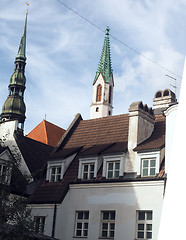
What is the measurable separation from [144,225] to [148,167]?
3194 mm

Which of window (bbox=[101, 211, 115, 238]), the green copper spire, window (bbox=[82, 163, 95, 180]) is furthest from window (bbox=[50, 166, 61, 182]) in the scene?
the green copper spire

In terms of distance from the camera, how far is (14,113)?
78.1 m

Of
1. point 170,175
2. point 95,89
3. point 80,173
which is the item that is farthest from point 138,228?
point 95,89

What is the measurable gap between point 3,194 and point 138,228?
334 inches

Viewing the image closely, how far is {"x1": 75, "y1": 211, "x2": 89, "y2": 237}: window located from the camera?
2472 cm

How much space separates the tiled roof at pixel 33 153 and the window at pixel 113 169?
593 centimetres

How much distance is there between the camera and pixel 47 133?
53312 mm

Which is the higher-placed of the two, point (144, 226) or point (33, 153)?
point (33, 153)

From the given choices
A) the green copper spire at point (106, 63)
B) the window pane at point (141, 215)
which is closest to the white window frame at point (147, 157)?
the window pane at point (141, 215)

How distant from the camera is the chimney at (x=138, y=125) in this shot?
25.5 meters

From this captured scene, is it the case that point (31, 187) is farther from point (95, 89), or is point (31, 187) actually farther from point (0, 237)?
point (95, 89)

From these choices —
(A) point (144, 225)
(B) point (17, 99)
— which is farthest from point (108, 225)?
(B) point (17, 99)

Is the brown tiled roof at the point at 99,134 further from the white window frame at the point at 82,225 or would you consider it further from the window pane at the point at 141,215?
the window pane at the point at 141,215

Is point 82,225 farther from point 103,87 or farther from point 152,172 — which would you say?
point 103,87
